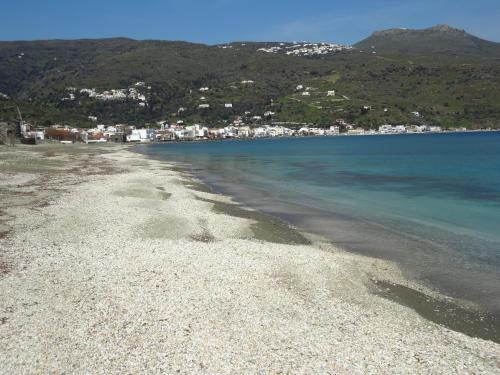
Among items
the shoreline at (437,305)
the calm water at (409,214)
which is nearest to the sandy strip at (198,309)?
the shoreline at (437,305)

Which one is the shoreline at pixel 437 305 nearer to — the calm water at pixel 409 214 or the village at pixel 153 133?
the calm water at pixel 409 214

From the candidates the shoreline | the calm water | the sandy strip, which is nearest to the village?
the calm water

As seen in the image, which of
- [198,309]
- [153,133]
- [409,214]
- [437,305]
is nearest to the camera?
[198,309]

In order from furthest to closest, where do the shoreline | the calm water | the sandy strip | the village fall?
the village
the calm water
the shoreline
the sandy strip

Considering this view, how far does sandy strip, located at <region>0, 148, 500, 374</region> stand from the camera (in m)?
8.21

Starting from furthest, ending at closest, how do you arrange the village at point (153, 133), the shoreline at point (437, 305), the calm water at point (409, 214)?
the village at point (153, 133) < the calm water at point (409, 214) < the shoreline at point (437, 305)

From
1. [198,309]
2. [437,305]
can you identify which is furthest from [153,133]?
[437,305]

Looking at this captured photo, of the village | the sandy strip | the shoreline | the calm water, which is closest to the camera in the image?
the sandy strip

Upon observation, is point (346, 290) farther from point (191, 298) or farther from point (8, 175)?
point (8, 175)

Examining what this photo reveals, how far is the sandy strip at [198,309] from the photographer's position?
8.21m

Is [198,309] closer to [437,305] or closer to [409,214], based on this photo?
[437,305]

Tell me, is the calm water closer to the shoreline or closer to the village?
the shoreline

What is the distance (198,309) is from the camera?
409 inches

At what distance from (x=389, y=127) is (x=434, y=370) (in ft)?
649
